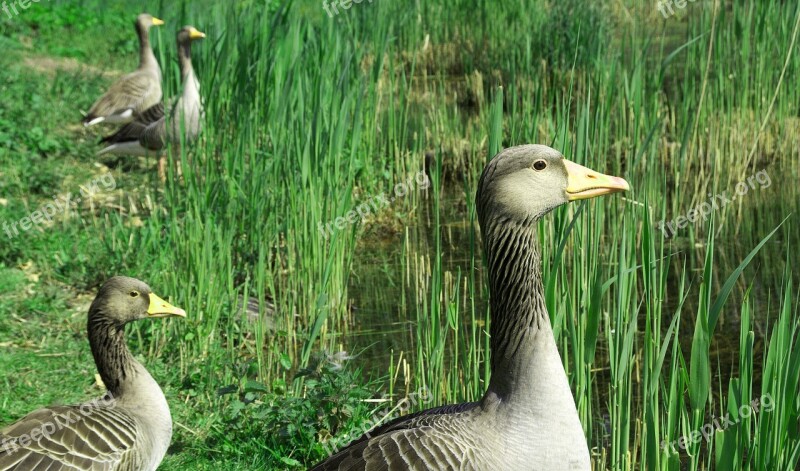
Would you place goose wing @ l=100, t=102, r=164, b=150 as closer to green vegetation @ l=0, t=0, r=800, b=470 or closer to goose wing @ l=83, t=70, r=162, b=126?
green vegetation @ l=0, t=0, r=800, b=470

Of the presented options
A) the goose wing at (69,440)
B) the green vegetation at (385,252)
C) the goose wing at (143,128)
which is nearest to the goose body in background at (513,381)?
the green vegetation at (385,252)

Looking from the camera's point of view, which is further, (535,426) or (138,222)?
(138,222)

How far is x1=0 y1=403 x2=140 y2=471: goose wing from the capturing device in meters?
4.04

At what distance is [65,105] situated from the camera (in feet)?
37.6

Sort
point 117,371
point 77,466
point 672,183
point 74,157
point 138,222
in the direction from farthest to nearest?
point 74,157, point 672,183, point 138,222, point 117,371, point 77,466

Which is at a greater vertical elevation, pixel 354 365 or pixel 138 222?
pixel 138 222

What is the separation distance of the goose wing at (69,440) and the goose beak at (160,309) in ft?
2.20

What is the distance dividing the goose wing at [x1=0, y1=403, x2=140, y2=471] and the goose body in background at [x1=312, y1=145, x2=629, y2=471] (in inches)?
47.6

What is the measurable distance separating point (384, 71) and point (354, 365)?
6280 mm

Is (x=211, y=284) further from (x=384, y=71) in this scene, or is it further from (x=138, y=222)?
(x=384, y=71)

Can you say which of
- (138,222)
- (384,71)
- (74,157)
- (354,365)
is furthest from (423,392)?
(384,71)

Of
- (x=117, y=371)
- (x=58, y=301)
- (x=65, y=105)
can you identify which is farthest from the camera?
(x=65, y=105)

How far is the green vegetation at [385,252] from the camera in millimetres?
3971

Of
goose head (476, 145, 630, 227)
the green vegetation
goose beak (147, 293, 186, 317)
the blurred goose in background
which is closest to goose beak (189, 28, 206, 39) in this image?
the blurred goose in background
